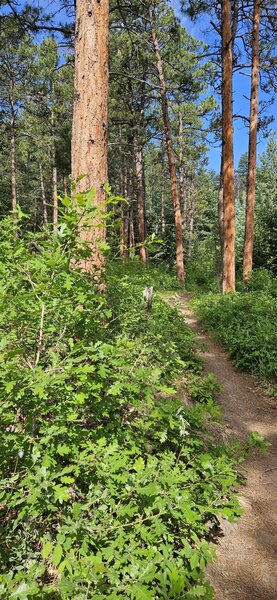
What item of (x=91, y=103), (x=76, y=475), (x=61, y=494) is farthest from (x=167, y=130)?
(x=61, y=494)

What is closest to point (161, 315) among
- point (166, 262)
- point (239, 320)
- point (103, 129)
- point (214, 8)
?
point (239, 320)

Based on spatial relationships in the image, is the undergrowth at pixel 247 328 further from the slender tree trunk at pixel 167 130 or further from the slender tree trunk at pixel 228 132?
the slender tree trunk at pixel 167 130

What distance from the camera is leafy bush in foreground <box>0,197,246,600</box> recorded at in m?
1.73

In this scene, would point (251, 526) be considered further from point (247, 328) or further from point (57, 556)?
point (247, 328)

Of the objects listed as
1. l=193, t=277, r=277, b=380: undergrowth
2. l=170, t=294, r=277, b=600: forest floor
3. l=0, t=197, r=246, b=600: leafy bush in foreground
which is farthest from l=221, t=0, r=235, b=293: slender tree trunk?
l=0, t=197, r=246, b=600: leafy bush in foreground

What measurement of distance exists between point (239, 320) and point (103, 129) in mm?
4990

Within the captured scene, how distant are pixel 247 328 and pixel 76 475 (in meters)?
5.59

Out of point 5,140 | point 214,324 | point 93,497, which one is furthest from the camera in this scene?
point 5,140

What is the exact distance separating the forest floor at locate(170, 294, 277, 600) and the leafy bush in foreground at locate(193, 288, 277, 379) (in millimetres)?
890

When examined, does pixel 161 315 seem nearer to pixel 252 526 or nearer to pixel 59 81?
pixel 252 526

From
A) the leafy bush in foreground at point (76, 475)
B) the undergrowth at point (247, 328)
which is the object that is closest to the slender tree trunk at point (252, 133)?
the undergrowth at point (247, 328)

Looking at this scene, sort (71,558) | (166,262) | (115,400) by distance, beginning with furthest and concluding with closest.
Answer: (166,262) < (115,400) < (71,558)

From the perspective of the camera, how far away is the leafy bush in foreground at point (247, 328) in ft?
19.0

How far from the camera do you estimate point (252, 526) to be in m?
2.63
